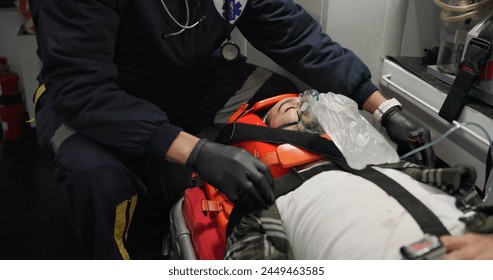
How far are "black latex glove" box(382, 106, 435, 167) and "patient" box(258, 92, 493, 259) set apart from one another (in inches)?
10.1

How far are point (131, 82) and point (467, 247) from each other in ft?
3.70

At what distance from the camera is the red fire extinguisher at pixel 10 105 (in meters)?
2.36

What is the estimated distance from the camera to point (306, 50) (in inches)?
59.2

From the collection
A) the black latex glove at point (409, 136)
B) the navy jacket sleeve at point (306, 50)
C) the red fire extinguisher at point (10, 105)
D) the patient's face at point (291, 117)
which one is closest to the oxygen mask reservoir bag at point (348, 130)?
the patient's face at point (291, 117)

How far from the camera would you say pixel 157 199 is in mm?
1744

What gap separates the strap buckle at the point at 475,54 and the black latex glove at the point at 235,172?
709 mm

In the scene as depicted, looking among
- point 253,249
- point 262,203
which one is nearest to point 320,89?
point 262,203

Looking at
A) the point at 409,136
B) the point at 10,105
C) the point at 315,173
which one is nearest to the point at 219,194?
the point at 315,173

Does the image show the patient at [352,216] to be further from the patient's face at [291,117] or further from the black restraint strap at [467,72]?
the black restraint strap at [467,72]

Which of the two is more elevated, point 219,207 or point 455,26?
point 455,26

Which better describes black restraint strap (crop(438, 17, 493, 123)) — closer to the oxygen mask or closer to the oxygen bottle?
the oxygen bottle

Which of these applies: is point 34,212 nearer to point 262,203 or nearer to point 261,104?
point 261,104

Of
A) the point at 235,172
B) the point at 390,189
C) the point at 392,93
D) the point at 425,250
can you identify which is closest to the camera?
the point at 425,250

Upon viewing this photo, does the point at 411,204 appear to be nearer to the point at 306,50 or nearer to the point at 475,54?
the point at 475,54
